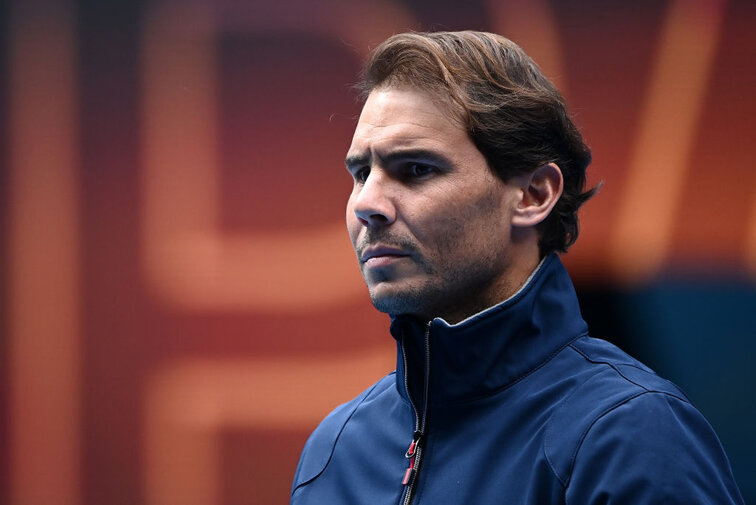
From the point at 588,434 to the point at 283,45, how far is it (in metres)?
1.75

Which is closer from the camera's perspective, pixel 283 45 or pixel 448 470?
pixel 448 470

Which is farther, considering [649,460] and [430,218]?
[430,218]

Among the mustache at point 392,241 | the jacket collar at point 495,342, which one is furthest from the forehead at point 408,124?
the jacket collar at point 495,342

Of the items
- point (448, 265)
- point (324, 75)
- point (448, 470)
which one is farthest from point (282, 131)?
point (448, 470)

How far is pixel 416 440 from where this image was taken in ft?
4.01

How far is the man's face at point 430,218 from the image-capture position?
4.10 feet

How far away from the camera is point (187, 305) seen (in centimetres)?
244

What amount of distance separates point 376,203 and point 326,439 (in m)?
0.43

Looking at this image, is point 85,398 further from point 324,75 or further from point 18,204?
point 324,75

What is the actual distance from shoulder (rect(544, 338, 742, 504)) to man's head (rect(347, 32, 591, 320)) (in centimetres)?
26

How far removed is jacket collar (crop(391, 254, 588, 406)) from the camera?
1173 millimetres

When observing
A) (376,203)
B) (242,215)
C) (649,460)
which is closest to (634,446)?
(649,460)

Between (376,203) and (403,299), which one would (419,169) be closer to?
(376,203)

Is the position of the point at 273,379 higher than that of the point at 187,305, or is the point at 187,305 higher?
the point at 187,305
